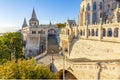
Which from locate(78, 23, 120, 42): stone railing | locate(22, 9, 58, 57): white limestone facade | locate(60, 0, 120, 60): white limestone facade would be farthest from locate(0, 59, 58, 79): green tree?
locate(22, 9, 58, 57): white limestone facade

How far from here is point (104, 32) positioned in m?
41.1

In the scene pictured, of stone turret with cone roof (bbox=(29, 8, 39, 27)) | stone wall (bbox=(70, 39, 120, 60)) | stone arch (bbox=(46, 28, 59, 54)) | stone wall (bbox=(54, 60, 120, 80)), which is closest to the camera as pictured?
stone wall (bbox=(54, 60, 120, 80))

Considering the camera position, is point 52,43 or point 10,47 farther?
point 10,47

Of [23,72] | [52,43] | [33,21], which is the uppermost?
[33,21]

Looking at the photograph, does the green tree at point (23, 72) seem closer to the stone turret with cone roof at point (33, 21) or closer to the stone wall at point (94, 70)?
the stone wall at point (94, 70)

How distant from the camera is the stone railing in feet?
121

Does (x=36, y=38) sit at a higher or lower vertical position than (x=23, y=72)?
higher

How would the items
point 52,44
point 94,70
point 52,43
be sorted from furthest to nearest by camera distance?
point 52,43 → point 52,44 → point 94,70

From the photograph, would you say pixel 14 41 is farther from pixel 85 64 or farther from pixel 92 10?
pixel 85 64

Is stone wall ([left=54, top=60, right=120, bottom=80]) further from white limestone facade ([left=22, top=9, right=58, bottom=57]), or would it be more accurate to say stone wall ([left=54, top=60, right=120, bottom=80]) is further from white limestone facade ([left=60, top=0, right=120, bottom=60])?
white limestone facade ([left=22, top=9, right=58, bottom=57])

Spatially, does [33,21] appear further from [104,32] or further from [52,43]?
[104,32]

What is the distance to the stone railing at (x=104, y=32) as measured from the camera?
121 ft

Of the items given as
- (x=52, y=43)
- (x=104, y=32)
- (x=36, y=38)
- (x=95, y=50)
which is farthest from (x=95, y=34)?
(x=36, y=38)

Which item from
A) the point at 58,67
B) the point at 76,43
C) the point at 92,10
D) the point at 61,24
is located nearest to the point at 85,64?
the point at 58,67
